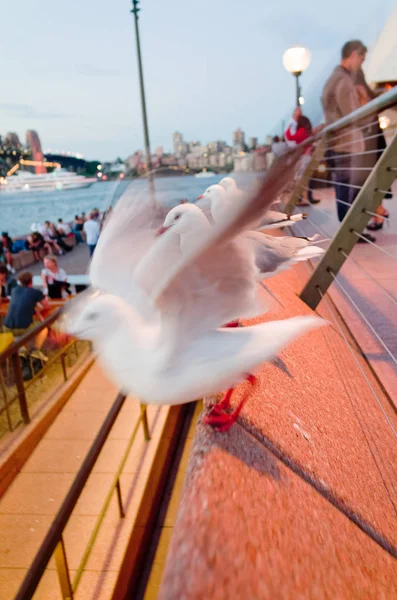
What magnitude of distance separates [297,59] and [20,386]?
23.9 ft

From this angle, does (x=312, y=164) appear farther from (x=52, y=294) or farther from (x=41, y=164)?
(x=41, y=164)

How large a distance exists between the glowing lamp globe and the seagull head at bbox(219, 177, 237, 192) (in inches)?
308

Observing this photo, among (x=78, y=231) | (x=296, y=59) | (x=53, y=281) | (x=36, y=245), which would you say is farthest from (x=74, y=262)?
(x=296, y=59)

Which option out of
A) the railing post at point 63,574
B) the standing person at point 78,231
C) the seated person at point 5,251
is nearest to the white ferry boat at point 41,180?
the standing person at point 78,231

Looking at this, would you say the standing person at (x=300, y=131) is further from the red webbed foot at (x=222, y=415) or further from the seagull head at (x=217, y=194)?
the red webbed foot at (x=222, y=415)

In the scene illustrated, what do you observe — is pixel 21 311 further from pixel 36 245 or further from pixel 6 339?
pixel 36 245

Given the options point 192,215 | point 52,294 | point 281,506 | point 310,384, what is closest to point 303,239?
point 310,384

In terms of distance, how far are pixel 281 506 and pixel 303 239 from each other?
1078 mm

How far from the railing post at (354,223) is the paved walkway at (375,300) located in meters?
0.20

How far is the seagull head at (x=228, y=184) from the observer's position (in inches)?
45.4

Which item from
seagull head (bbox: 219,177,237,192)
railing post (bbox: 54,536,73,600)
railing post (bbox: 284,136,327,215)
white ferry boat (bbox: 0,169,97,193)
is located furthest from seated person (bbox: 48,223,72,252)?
white ferry boat (bbox: 0,169,97,193)

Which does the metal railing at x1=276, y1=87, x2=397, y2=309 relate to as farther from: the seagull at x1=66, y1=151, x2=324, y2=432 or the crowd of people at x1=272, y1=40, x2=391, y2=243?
the seagull at x1=66, y1=151, x2=324, y2=432

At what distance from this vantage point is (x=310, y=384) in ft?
5.73

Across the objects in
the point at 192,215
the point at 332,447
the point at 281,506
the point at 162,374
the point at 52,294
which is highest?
the point at 192,215
